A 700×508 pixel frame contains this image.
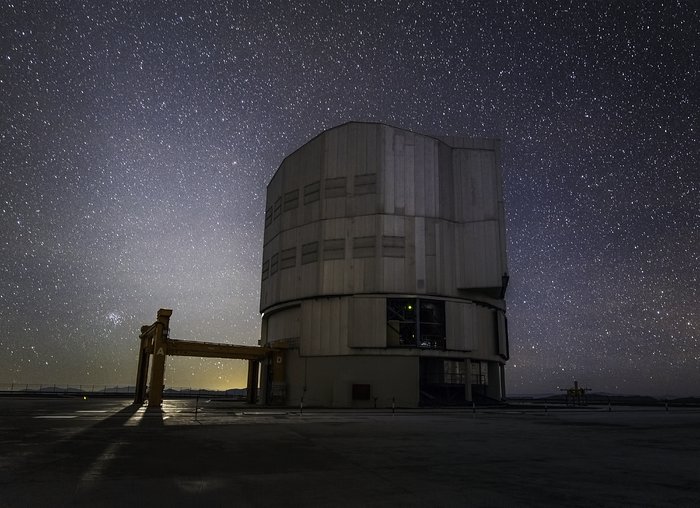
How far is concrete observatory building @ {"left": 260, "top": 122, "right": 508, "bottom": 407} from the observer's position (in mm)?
45906

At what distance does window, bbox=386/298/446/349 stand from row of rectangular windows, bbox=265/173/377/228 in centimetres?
1102

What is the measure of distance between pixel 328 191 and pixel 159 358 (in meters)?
21.8

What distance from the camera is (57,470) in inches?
352

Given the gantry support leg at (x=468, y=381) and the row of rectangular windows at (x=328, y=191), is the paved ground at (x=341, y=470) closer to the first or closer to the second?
the gantry support leg at (x=468, y=381)

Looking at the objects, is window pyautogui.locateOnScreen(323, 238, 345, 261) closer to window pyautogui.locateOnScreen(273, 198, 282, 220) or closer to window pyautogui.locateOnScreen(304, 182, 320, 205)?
window pyautogui.locateOnScreen(304, 182, 320, 205)

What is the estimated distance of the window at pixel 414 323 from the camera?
151 feet

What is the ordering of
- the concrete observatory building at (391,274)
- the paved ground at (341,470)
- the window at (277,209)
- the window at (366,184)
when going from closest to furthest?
the paved ground at (341,470) → the concrete observatory building at (391,274) → the window at (366,184) → the window at (277,209)

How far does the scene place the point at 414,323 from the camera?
152 ft

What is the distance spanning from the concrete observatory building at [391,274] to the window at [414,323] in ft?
0.30

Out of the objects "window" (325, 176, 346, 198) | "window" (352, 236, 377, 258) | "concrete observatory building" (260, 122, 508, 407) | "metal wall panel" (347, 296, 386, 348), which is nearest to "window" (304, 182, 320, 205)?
"concrete observatory building" (260, 122, 508, 407)

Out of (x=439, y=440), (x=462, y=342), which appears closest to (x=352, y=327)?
(x=462, y=342)

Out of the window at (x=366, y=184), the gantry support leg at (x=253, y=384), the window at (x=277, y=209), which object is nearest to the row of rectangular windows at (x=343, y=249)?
the window at (x=366, y=184)

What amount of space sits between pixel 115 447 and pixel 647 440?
15.0m

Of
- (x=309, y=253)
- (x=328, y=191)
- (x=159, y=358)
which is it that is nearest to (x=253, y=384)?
(x=309, y=253)
